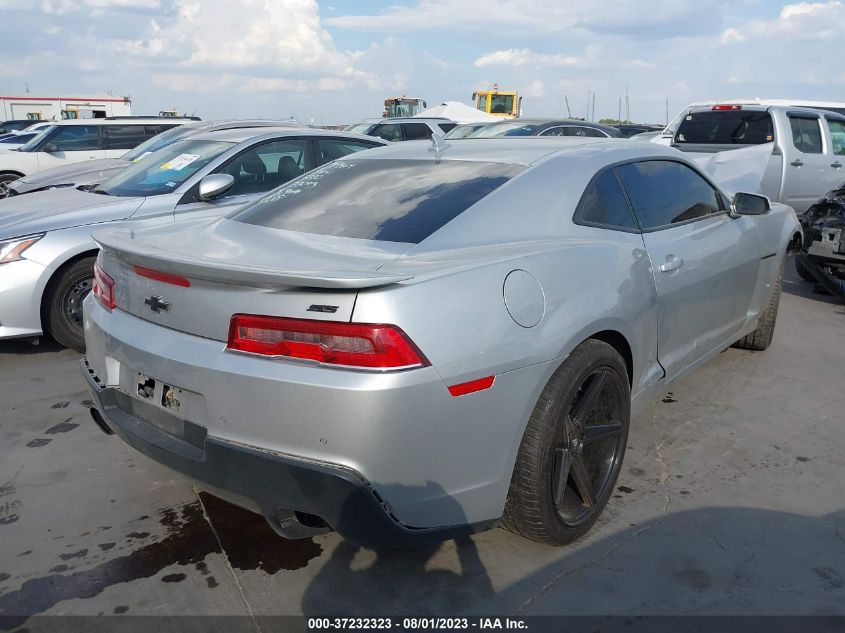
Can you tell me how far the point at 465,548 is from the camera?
2.85 meters

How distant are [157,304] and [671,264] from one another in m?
2.25

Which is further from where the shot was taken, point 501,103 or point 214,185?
point 501,103

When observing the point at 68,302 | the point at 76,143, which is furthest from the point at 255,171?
the point at 76,143

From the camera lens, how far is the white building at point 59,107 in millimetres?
32594

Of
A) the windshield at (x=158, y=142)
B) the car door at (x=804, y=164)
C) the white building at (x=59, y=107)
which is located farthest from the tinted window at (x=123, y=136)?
the white building at (x=59, y=107)

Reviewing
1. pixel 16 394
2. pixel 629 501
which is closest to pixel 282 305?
pixel 629 501

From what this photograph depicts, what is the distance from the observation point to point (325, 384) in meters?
2.11

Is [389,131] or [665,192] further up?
[389,131]

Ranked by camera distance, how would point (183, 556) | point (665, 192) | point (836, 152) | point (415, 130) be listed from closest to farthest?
1. point (183, 556)
2. point (665, 192)
3. point (836, 152)
4. point (415, 130)

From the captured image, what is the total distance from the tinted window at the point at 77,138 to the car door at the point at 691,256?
11.9 metres

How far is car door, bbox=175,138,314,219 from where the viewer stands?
553 cm

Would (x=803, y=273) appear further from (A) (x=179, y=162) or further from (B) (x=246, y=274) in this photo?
(B) (x=246, y=274)

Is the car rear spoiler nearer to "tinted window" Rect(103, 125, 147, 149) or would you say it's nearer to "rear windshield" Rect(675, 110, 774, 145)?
"rear windshield" Rect(675, 110, 774, 145)

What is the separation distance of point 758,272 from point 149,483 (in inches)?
143
